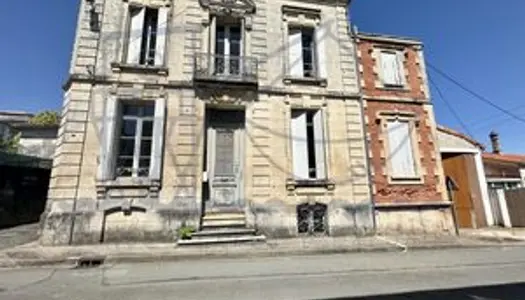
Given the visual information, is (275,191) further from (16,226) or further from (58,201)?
(16,226)

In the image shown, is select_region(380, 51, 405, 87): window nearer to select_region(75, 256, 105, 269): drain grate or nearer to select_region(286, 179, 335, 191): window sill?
select_region(286, 179, 335, 191): window sill

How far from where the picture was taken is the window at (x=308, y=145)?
32.3ft

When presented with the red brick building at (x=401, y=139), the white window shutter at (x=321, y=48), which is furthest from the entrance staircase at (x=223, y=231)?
the white window shutter at (x=321, y=48)

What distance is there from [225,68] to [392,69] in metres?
6.05

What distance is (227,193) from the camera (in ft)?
30.9

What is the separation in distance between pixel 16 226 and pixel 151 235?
505 cm

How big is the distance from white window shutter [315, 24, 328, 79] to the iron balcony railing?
2.25 m

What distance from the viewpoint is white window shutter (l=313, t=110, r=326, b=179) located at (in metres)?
9.94

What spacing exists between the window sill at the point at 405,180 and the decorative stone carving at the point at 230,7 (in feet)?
23.5

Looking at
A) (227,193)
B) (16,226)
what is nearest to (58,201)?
(16,226)

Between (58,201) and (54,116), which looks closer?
(58,201)

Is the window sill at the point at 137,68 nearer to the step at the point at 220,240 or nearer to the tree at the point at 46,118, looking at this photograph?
the step at the point at 220,240

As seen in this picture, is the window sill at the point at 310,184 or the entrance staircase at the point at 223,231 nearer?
the entrance staircase at the point at 223,231

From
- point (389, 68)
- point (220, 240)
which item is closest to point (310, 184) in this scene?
point (220, 240)
